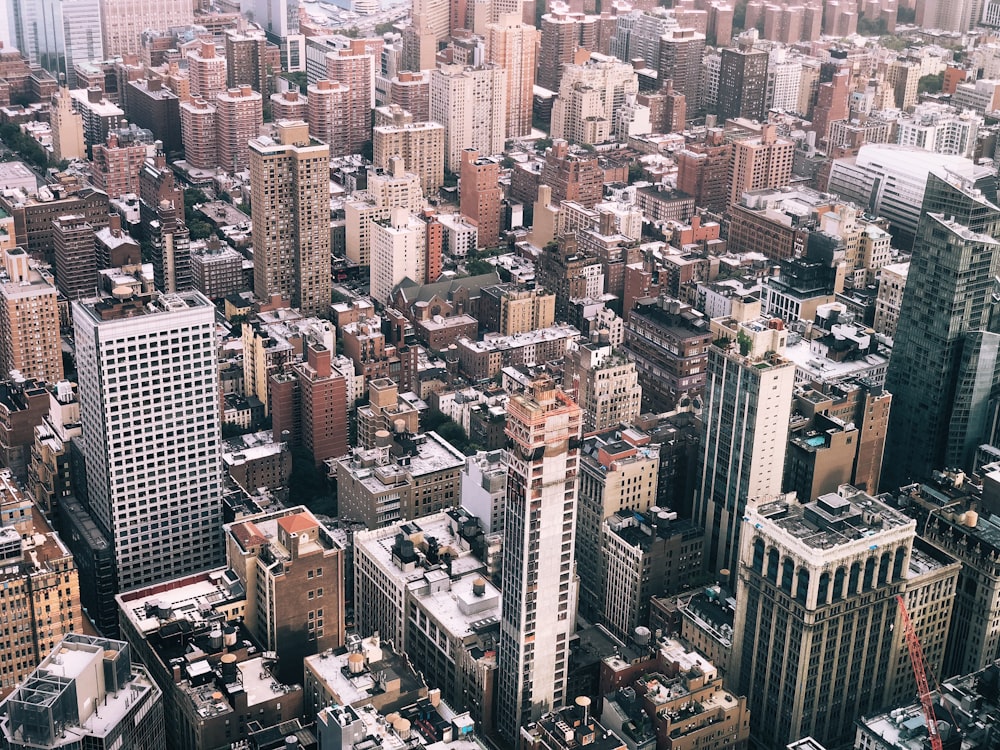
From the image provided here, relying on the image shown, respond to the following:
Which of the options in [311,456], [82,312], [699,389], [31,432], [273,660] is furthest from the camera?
[699,389]

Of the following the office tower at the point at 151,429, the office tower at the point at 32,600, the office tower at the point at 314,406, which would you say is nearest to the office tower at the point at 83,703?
the office tower at the point at 32,600

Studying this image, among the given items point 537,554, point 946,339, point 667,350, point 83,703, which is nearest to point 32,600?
point 83,703

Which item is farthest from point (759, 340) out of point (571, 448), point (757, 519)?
point (571, 448)

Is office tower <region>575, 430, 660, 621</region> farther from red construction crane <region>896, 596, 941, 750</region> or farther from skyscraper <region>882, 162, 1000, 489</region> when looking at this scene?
skyscraper <region>882, 162, 1000, 489</region>

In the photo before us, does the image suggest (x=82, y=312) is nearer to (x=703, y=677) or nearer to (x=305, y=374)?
(x=305, y=374)

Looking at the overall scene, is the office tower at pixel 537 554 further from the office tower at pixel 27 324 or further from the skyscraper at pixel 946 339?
the office tower at pixel 27 324

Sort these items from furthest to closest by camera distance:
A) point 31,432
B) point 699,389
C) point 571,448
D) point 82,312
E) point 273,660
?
point 699,389
point 31,432
point 82,312
point 273,660
point 571,448
